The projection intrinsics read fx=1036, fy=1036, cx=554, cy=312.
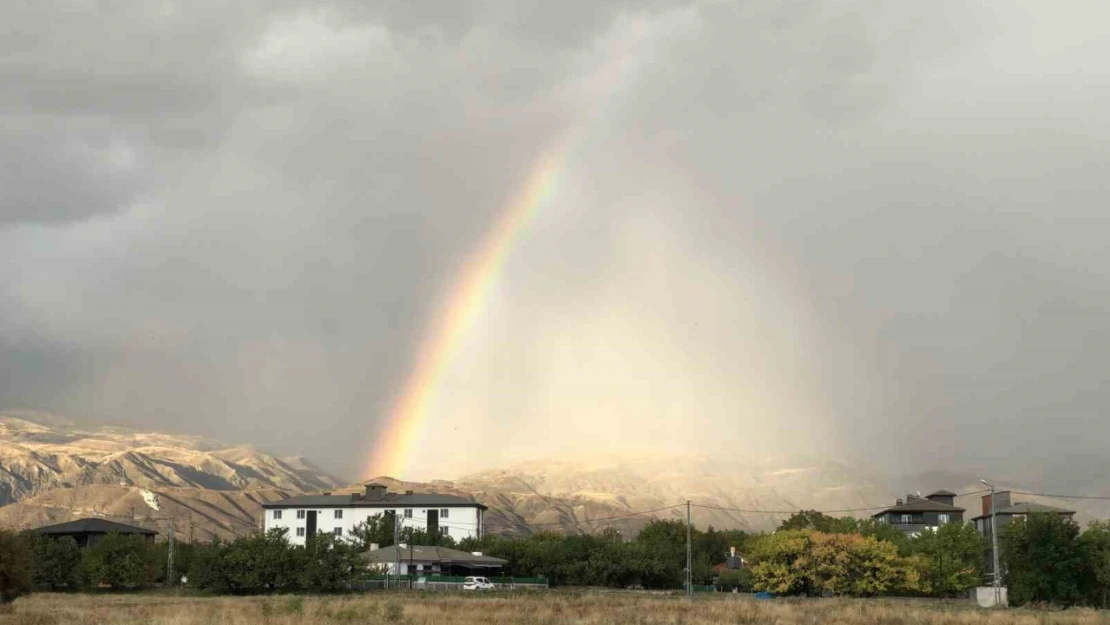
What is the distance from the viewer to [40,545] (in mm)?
109312

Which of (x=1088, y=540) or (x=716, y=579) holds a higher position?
(x=1088, y=540)

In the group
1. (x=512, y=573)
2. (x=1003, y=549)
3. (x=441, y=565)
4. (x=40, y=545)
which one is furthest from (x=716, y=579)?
(x=40, y=545)

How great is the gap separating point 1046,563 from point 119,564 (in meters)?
79.4

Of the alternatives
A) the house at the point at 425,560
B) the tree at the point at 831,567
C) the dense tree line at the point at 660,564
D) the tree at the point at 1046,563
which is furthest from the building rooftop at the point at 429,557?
the tree at the point at 1046,563

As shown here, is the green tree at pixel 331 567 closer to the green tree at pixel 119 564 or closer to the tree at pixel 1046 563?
the green tree at pixel 119 564

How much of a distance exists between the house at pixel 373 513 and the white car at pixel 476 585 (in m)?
77.3

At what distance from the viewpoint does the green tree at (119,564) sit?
96.0 meters

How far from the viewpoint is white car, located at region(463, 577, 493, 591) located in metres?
88.3

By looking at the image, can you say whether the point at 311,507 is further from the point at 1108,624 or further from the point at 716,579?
the point at 1108,624

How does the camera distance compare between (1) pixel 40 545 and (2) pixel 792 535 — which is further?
(1) pixel 40 545

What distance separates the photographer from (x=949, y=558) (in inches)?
4200

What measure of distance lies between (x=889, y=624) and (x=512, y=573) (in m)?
76.9

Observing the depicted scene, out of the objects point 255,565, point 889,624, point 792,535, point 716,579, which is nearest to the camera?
point 889,624

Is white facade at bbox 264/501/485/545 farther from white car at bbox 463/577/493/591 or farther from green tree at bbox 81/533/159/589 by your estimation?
white car at bbox 463/577/493/591
